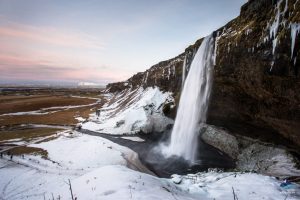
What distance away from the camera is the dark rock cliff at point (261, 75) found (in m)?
18.0

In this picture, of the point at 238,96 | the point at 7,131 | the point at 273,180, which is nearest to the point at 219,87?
the point at 238,96

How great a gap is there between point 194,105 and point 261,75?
1350cm

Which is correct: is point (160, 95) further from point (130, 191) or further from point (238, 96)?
point (130, 191)

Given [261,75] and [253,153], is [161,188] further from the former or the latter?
[253,153]

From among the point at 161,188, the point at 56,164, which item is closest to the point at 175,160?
the point at 56,164

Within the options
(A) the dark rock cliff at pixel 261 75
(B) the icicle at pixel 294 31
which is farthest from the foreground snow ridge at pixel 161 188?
(B) the icicle at pixel 294 31

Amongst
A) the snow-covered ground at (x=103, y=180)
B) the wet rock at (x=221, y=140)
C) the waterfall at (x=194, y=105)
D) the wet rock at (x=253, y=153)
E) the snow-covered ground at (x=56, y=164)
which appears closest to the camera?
the snow-covered ground at (x=103, y=180)

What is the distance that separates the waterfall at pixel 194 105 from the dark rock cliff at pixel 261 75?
157cm

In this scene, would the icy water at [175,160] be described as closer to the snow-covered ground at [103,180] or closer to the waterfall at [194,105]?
the waterfall at [194,105]

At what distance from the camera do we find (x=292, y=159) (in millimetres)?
19922

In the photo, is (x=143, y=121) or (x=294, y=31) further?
(x=143, y=121)

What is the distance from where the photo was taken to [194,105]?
33.1m

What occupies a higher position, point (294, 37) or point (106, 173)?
point (294, 37)

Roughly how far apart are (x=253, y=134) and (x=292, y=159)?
238 inches
